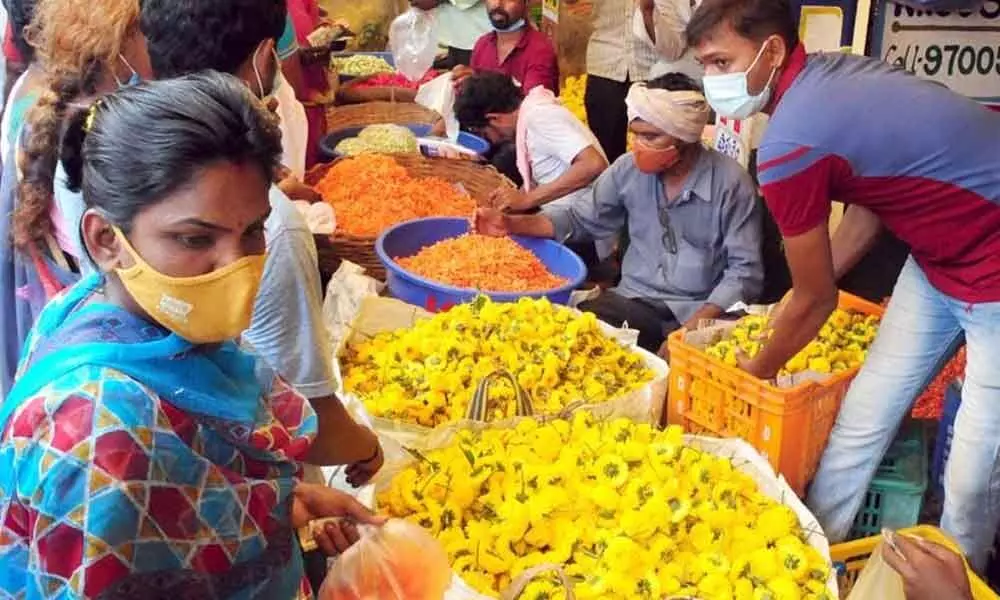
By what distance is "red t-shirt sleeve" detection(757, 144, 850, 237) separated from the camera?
98.9 inches

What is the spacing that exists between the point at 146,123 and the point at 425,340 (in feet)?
5.62

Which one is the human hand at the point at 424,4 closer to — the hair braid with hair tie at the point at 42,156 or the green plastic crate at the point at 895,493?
the hair braid with hair tie at the point at 42,156

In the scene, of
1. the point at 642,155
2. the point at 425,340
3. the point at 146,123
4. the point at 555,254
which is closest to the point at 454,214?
the point at 555,254

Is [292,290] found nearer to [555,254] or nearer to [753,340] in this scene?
[753,340]

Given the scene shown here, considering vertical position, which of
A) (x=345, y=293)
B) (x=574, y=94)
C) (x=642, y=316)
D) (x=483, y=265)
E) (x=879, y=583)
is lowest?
(x=574, y=94)

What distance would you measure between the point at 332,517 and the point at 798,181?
1.41 meters

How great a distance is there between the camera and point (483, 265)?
3.86 m

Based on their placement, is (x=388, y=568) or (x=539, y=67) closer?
(x=388, y=568)

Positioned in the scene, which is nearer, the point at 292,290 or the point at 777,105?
the point at 292,290

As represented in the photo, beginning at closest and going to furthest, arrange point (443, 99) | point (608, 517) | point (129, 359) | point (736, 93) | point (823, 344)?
point (129, 359), point (608, 517), point (736, 93), point (823, 344), point (443, 99)

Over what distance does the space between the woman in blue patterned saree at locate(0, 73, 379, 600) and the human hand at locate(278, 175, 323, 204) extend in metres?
2.72

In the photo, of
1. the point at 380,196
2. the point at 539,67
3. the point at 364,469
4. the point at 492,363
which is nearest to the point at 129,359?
the point at 364,469

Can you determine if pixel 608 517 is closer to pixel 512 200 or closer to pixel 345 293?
pixel 345 293

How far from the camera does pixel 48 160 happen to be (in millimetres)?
2418
